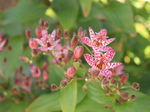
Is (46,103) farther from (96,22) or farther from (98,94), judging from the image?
(96,22)

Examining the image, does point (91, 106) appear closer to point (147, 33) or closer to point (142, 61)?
point (142, 61)

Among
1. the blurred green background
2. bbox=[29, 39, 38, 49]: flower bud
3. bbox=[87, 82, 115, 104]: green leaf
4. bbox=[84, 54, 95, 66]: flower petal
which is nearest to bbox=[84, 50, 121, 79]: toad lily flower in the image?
bbox=[84, 54, 95, 66]: flower petal

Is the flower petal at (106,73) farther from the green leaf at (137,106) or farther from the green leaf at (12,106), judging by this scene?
the green leaf at (12,106)

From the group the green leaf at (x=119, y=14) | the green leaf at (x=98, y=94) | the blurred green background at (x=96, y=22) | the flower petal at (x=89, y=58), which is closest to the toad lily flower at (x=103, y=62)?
the flower petal at (x=89, y=58)

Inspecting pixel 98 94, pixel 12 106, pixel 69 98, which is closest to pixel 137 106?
pixel 98 94

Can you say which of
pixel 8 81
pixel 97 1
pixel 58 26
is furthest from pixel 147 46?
pixel 8 81
